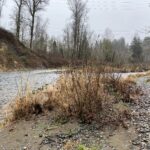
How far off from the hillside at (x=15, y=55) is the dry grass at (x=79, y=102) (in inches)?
1371

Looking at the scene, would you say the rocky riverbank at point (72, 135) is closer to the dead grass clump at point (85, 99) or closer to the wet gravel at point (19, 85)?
the dead grass clump at point (85, 99)

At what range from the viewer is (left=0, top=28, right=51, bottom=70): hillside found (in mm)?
45031

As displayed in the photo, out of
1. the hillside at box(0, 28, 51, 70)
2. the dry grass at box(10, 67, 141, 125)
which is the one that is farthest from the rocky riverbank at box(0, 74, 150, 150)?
the hillside at box(0, 28, 51, 70)

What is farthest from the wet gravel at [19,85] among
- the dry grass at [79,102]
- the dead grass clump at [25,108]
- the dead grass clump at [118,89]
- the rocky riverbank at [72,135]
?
the dead grass clump at [118,89]

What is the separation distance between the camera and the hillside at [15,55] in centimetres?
4503

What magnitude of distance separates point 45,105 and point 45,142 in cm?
235

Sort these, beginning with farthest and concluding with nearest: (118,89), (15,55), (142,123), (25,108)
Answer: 1. (15,55)
2. (118,89)
3. (25,108)
4. (142,123)

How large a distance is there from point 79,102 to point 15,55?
4153cm

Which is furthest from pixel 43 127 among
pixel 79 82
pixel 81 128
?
pixel 79 82

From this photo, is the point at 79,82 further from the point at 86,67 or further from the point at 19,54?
the point at 19,54

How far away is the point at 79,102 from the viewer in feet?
27.1

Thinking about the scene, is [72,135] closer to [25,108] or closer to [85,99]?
[85,99]

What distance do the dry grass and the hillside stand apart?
34833 millimetres

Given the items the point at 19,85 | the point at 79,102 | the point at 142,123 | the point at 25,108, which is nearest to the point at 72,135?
the point at 79,102
